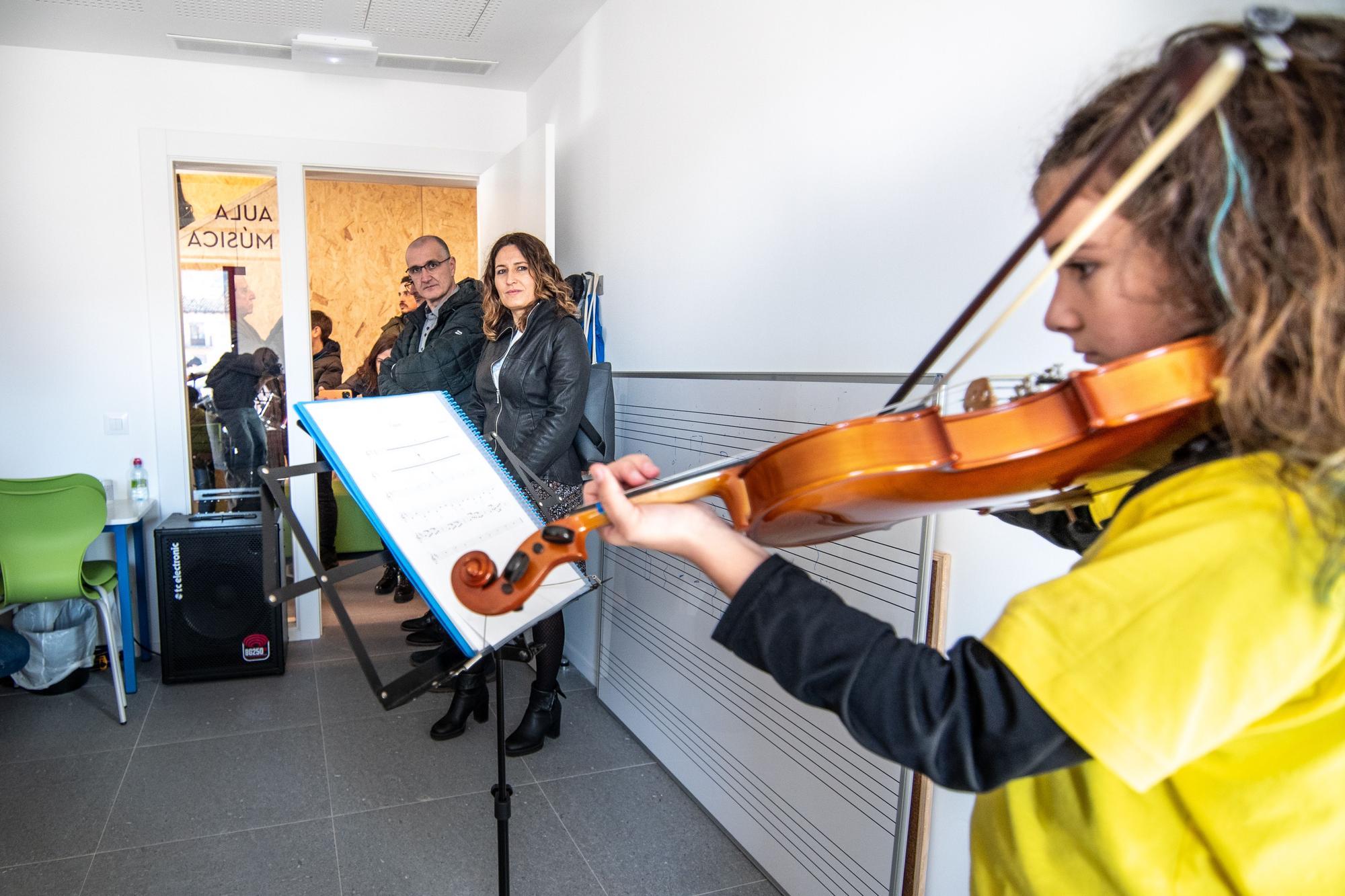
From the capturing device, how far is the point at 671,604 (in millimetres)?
2406

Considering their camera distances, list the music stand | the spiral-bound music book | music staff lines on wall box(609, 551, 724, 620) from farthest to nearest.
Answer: music staff lines on wall box(609, 551, 724, 620) → the spiral-bound music book → the music stand

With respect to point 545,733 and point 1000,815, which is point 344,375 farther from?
point 1000,815

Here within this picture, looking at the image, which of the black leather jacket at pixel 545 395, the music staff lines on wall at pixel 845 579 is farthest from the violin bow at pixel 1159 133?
the black leather jacket at pixel 545 395

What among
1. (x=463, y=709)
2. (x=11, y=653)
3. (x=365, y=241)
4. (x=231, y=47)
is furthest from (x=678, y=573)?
(x=365, y=241)

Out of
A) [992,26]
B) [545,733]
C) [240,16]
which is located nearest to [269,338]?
[240,16]

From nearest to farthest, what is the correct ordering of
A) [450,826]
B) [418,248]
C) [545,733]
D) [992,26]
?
[992,26] < [450,826] < [545,733] < [418,248]

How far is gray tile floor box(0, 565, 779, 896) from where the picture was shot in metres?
1.97

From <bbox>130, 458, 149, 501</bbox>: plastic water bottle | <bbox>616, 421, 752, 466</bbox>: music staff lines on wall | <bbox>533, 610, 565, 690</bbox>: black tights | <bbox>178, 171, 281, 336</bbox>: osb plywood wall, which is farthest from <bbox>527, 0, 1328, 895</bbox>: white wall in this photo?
<bbox>130, 458, 149, 501</bbox>: plastic water bottle

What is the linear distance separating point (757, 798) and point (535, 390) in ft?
4.17

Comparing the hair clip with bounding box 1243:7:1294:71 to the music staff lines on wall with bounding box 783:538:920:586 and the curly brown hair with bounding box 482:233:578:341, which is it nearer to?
the music staff lines on wall with bounding box 783:538:920:586

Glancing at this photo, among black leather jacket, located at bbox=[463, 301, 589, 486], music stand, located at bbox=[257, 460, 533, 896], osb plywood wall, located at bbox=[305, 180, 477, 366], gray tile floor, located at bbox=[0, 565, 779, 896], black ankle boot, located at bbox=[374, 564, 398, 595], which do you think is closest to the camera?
music stand, located at bbox=[257, 460, 533, 896]

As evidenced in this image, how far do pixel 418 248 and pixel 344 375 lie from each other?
3166mm

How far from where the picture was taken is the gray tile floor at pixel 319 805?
1967 mm

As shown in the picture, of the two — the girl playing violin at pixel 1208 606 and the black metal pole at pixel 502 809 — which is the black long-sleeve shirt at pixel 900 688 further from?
the black metal pole at pixel 502 809
